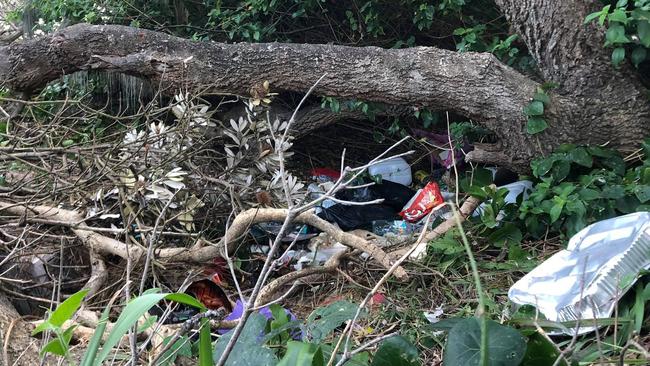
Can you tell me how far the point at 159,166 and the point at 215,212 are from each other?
1.61 feet

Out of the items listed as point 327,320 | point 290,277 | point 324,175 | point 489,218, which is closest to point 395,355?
point 327,320

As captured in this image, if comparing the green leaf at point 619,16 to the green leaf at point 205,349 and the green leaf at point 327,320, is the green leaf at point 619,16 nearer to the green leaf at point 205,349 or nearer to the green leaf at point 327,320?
the green leaf at point 327,320

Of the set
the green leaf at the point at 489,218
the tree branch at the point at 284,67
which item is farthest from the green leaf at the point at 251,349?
the tree branch at the point at 284,67

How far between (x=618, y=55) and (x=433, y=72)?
858 millimetres

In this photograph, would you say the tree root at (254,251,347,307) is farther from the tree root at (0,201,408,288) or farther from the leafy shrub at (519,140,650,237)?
the leafy shrub at (519,140,650,237)

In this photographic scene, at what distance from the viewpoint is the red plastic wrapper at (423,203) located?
3.32m

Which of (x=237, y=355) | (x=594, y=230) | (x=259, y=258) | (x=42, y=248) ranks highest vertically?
(x=237, y=355)

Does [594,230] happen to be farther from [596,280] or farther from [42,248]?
[42,248]

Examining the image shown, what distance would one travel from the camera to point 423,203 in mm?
3371

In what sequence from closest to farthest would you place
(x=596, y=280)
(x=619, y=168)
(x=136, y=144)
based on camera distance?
(x=596, y=280), (x=619, y=168), (x=136, y=144)

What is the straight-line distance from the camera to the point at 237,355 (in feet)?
5.16

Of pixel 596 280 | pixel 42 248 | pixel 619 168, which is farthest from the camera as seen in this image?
pixel 42 248

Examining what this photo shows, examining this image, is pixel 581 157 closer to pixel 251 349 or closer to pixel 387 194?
pixel 387 194

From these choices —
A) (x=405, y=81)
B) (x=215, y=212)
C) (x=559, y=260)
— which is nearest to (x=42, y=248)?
(x=215, y=212)
